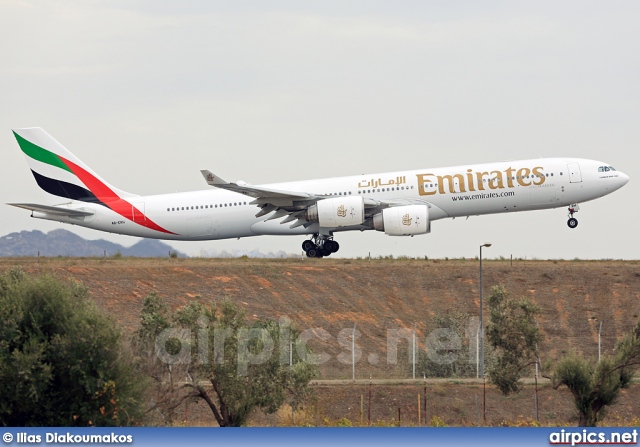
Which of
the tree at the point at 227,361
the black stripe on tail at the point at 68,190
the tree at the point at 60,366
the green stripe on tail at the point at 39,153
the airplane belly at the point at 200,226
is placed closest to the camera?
the tree at the point at 60,366

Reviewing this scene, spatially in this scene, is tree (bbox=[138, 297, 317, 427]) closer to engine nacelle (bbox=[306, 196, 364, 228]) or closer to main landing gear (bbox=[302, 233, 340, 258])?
engine nacelle (bbox=[306, 196, 364, 228])

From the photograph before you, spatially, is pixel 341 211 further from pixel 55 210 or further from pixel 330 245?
pixel 55 210

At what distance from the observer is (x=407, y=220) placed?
173ft

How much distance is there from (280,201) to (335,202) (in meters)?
2.69

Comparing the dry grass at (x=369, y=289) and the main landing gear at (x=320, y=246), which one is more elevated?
the main landing gear at (x=320, y=246)

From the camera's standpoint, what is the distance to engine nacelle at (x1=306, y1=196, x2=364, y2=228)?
2092 inches

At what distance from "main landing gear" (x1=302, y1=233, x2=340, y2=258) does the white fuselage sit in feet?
2.57

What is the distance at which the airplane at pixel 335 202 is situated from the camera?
174 feet

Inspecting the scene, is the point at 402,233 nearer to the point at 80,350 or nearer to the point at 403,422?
the point at 403,422

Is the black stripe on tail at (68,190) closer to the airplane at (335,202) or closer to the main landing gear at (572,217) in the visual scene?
the airplane at (335,202)

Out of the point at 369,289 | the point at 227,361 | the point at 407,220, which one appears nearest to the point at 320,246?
the point at 369,289

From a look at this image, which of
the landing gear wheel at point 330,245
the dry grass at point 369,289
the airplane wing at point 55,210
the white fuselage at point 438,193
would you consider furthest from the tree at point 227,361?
the airplane wing at point 55,210

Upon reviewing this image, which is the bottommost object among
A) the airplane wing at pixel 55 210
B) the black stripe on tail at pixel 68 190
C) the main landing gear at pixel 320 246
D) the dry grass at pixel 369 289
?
the dry grass at pixel 369 289

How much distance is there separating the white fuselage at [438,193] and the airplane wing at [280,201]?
3.10 feet
